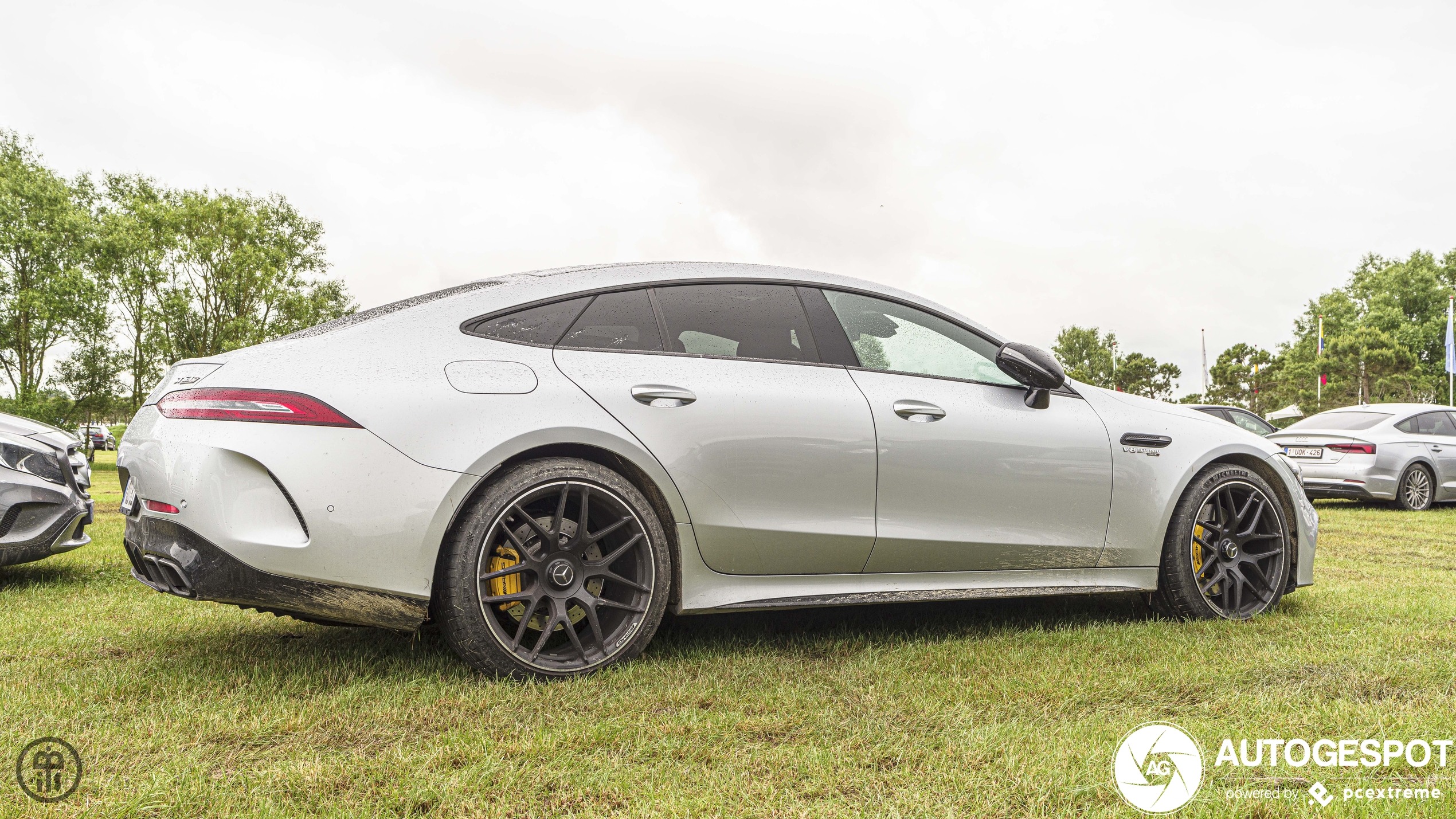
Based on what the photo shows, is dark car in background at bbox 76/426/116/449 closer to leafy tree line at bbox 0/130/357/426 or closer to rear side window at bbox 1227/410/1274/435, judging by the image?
leafy tree line at bbox 0/130/357/426

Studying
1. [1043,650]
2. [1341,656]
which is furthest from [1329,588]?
[1043,650]

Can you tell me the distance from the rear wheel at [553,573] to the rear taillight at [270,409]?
50 centimetres

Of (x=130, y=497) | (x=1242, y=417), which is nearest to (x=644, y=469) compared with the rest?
(x=130, y=497)

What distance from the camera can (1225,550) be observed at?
4.20m

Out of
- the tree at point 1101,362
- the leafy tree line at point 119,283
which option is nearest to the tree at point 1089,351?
the tree at point 1101,362

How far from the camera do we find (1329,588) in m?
4.98

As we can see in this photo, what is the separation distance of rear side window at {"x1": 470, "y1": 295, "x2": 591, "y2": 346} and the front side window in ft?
3.52

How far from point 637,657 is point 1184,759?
64.9 inches

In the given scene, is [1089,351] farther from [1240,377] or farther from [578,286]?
[578,286]

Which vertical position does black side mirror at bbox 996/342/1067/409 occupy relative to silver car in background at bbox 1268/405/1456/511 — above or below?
above

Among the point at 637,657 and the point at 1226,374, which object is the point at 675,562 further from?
the point at 1226,374

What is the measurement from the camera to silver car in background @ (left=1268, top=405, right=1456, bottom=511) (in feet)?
35.9

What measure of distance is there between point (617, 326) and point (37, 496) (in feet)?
11.5

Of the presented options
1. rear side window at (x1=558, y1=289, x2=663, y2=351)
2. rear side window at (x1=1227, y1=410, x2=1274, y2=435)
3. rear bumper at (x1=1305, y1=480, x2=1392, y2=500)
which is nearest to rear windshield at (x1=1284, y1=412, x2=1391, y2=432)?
rear bumper at (x1=1305, y1=480, x2=1392, y2=500)
